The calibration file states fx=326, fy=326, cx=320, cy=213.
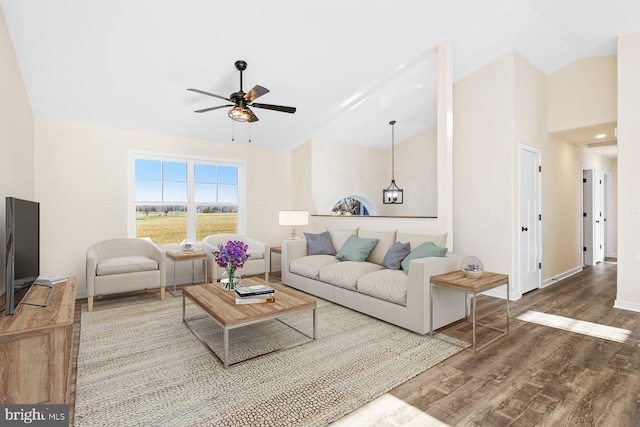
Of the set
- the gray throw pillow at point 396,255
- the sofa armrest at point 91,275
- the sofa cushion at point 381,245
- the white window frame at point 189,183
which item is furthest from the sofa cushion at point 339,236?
the sofa armrest at point 91,275

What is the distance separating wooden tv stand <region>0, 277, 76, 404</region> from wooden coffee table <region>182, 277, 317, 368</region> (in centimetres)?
94

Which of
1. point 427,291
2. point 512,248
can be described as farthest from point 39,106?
point 512,248

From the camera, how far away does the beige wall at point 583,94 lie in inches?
177

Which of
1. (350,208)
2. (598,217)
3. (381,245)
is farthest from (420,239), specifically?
(598,217)

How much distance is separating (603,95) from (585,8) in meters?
1.55

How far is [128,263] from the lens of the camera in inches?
159

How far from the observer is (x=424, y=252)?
344 centimetres

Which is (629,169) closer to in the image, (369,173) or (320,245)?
(320,245)

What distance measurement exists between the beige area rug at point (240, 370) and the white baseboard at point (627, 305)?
257cm

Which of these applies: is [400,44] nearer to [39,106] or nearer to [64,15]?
[64,15]

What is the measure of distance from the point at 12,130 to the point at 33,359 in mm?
2376

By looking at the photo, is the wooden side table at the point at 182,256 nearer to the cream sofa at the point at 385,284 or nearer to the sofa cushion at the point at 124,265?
the sofa cushion at the point at 124,265

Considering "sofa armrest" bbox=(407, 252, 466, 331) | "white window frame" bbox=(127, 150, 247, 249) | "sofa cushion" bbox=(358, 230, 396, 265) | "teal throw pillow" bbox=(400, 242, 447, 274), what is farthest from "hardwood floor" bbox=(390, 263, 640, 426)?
"white window frame" bbox=(127, 150, 247, 249)

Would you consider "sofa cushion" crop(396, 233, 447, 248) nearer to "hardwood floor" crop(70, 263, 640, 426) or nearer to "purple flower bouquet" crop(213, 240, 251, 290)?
"hardwood floor" crop(70, 263, 640, 426)
